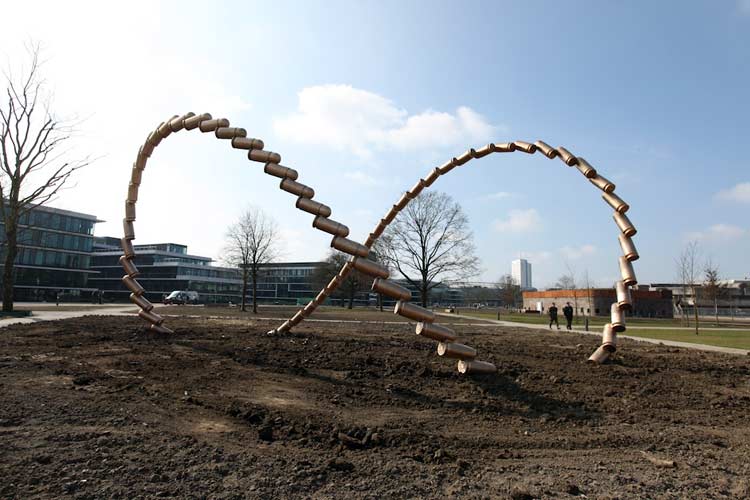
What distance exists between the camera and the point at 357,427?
629 centimetres

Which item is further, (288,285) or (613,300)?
(288,285)

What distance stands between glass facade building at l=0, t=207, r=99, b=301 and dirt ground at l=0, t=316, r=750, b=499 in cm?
8446

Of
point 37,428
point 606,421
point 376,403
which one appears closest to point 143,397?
point 37,428

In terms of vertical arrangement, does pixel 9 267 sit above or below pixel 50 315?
above

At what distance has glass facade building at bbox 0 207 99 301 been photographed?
8000cm

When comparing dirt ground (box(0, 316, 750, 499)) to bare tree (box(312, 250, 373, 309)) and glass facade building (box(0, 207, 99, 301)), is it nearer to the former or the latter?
bare tree (box(312, 250, 373, 309))

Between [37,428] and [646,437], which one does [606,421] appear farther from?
[37,428]

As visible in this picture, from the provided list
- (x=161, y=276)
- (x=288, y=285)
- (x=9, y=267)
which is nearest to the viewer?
(x=9, y=267)

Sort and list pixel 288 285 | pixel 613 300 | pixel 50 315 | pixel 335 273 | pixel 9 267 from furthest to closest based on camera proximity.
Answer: pixel 288 285
pixel 335 273
pixel 613 300
pixel 9 267
pixel 50 315

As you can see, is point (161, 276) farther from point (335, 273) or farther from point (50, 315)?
point (50, 315)

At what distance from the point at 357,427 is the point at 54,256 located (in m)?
100

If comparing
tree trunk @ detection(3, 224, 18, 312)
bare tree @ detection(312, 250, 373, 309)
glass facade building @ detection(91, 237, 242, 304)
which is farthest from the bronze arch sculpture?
glass facade building @ detection(91, 237, 242, 304)

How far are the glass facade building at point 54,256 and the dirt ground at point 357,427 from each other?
8446cm

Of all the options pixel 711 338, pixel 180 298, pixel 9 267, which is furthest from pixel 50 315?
pixel 180 298
